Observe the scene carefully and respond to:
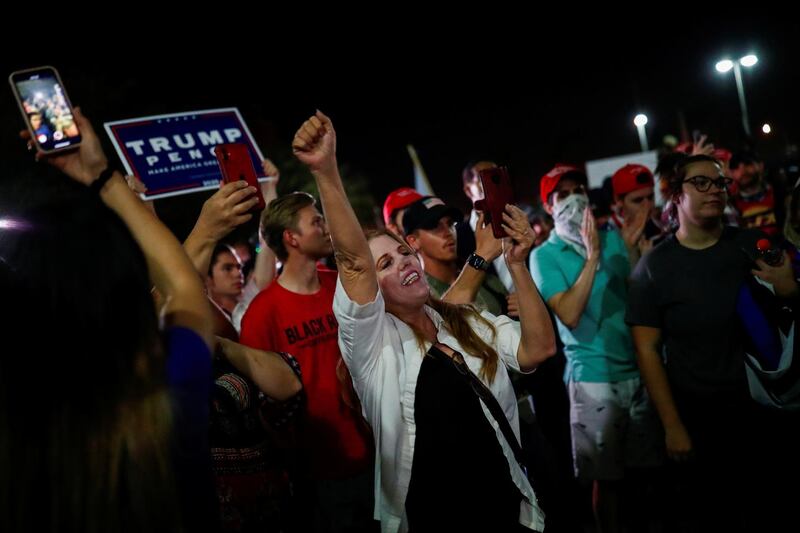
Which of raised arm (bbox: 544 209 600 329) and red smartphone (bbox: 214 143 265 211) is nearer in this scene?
red smartphone (bbox: 214 143 265 211)

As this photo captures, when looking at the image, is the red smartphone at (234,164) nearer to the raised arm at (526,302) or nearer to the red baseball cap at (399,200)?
the raised arm at (526,302)

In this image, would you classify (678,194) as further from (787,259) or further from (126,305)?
(126,305)

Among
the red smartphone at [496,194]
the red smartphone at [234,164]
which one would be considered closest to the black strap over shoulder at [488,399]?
the red smartphone at [496,194]

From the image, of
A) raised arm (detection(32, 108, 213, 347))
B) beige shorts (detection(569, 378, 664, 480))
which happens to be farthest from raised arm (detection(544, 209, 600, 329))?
raised arm (detection(32, 108, 213, 347))

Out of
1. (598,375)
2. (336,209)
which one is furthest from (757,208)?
(336,209)

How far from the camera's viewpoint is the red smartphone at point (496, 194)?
3195mm

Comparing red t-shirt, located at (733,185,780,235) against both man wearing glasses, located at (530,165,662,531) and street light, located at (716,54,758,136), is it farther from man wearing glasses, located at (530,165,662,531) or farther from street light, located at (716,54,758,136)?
street light, located at (716,54,758,136)

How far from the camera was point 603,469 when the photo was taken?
175 inches

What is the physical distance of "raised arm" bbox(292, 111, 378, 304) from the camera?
97.0 inches

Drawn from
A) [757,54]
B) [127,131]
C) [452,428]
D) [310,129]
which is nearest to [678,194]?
[452,428]

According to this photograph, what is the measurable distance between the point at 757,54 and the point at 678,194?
8.07m

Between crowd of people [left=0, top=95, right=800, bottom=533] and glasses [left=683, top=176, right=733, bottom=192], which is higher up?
glasses [left=683, top=176, right=733, bottom=192]

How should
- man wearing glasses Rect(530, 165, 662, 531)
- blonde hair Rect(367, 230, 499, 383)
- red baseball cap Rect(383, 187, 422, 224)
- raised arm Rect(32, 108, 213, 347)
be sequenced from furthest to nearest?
red baseball cap Rect(383, 187, 422, 224) → man wearing glasses Rect(530, 165, 662, 531) → blonde hair Rect(367, 230, 499, 383) → raised arm Rect(32, 108, 213, 347)

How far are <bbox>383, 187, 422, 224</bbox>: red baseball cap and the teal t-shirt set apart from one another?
973mm
